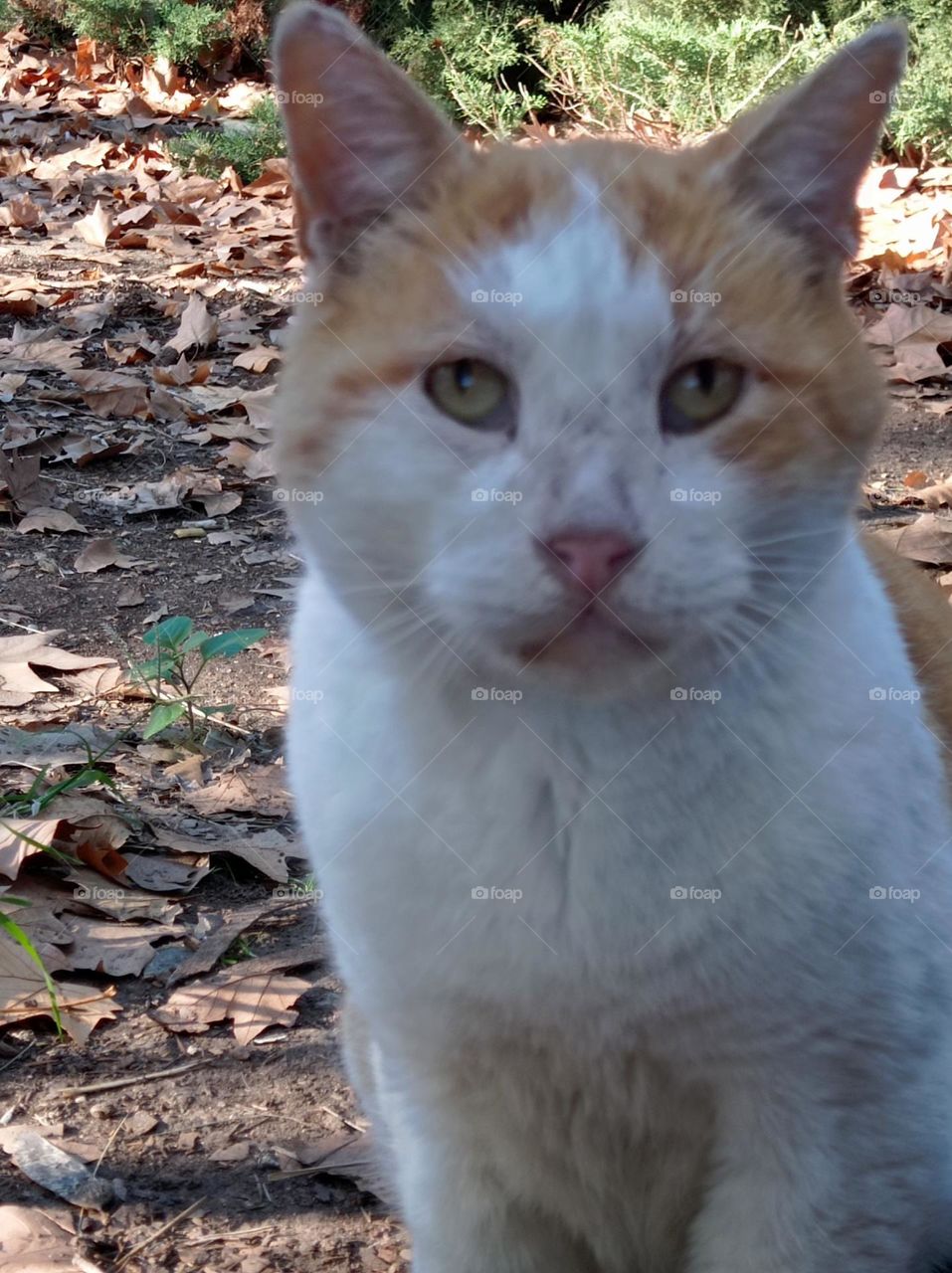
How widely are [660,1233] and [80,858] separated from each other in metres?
1.19

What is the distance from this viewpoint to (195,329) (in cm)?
488

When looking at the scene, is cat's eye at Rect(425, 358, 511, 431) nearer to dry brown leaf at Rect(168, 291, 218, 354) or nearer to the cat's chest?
the cat's chest

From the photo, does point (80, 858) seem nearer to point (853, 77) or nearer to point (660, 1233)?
point (660, 1233)

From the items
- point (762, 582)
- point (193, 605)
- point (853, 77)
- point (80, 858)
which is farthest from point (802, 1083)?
point (193, 605)

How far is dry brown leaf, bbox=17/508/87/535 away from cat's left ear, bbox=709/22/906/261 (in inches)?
101

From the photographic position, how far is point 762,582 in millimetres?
1335

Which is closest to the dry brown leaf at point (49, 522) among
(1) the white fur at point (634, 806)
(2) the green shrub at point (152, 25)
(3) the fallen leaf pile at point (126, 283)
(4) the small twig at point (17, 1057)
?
(3) the fallen leaf pile at point (126, 283)

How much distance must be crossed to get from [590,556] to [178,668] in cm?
185

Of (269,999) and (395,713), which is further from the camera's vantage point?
(269,999)
